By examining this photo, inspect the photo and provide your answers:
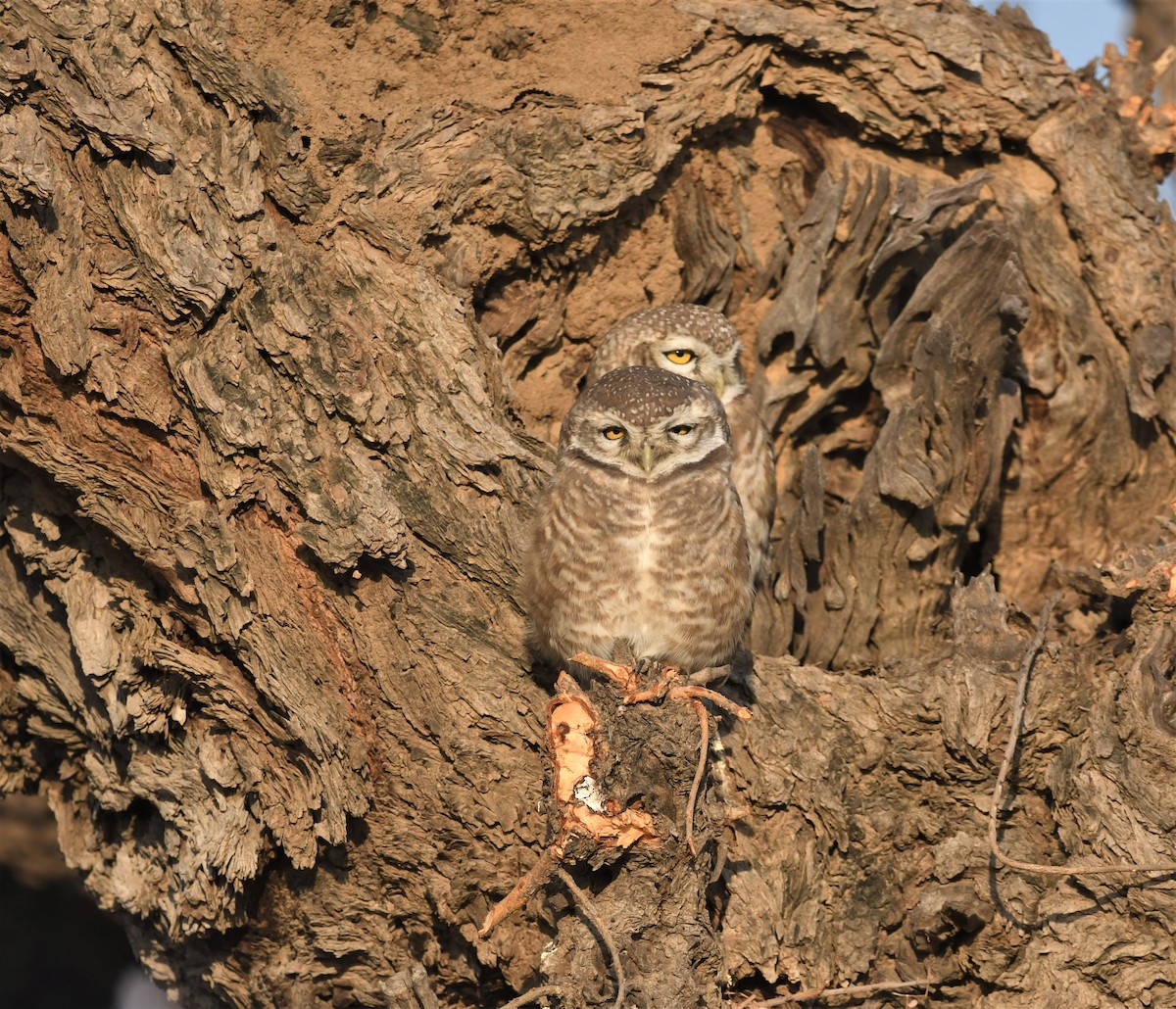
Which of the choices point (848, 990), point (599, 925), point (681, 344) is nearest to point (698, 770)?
point (599, 925)

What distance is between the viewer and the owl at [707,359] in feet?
17.1

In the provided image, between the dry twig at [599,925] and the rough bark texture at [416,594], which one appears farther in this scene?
the rough bark texture at [416,594]

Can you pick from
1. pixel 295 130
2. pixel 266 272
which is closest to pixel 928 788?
pixel 266 272

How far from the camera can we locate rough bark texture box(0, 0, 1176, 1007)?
13.4 feet

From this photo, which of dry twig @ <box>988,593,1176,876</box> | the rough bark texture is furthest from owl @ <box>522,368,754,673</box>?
dry twig @ <box>988,593,1176,876</box>

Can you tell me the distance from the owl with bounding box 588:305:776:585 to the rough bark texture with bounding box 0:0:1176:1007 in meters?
0.21

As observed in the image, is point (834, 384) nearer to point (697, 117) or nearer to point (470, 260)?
point (697, 117)

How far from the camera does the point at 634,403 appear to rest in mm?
4203

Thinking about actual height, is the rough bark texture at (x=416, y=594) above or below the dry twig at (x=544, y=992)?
above

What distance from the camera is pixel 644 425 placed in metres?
4.20

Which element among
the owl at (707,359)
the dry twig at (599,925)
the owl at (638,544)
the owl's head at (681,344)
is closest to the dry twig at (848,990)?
the dry twig at (599,925)

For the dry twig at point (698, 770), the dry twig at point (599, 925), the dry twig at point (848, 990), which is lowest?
the dry twig at point (848, 990)

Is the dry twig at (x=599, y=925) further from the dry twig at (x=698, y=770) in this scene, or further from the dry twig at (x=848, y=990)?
the dry twig at (x=848, y=990)

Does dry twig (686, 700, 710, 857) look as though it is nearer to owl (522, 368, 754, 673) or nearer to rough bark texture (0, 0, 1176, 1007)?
rough bark texture (0, 0, 1176, 1007)
